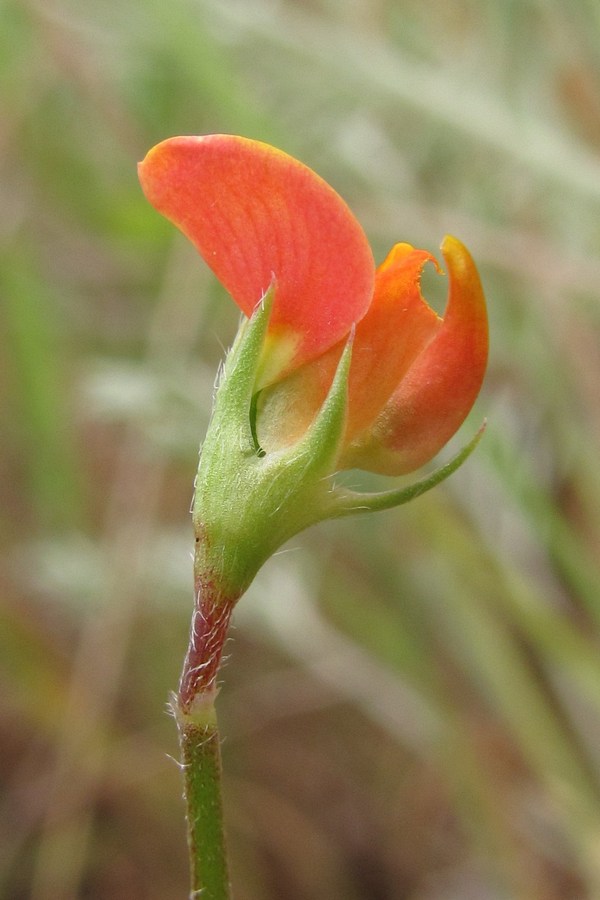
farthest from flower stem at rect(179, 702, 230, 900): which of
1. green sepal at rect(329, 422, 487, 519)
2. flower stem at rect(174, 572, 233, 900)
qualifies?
green sepal at rect(329, 422, 487, 519)

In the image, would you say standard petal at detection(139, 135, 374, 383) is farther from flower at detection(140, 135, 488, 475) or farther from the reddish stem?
the reddish stem

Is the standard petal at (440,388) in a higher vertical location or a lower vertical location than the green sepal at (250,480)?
higher

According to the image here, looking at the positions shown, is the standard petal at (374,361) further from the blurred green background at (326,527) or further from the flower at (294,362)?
the blurred green background at (326,527)

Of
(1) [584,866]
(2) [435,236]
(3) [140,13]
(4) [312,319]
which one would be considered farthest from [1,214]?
(4) [312,319]

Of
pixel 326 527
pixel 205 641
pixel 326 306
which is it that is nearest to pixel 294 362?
pixel 326 306


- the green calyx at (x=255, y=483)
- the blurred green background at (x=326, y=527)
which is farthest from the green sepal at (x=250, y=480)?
the blurred green background at (x=326, y=527)

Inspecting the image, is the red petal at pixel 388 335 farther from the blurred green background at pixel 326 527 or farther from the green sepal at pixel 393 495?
the blurred green background at pixel 326 527

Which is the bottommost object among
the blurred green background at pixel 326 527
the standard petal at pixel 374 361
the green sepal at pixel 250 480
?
the blurred green background at pixel 326 527

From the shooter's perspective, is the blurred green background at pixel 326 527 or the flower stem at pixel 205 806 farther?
the blurred green background at pixel 326 527

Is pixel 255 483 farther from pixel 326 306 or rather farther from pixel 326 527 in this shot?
pixel 326 527
